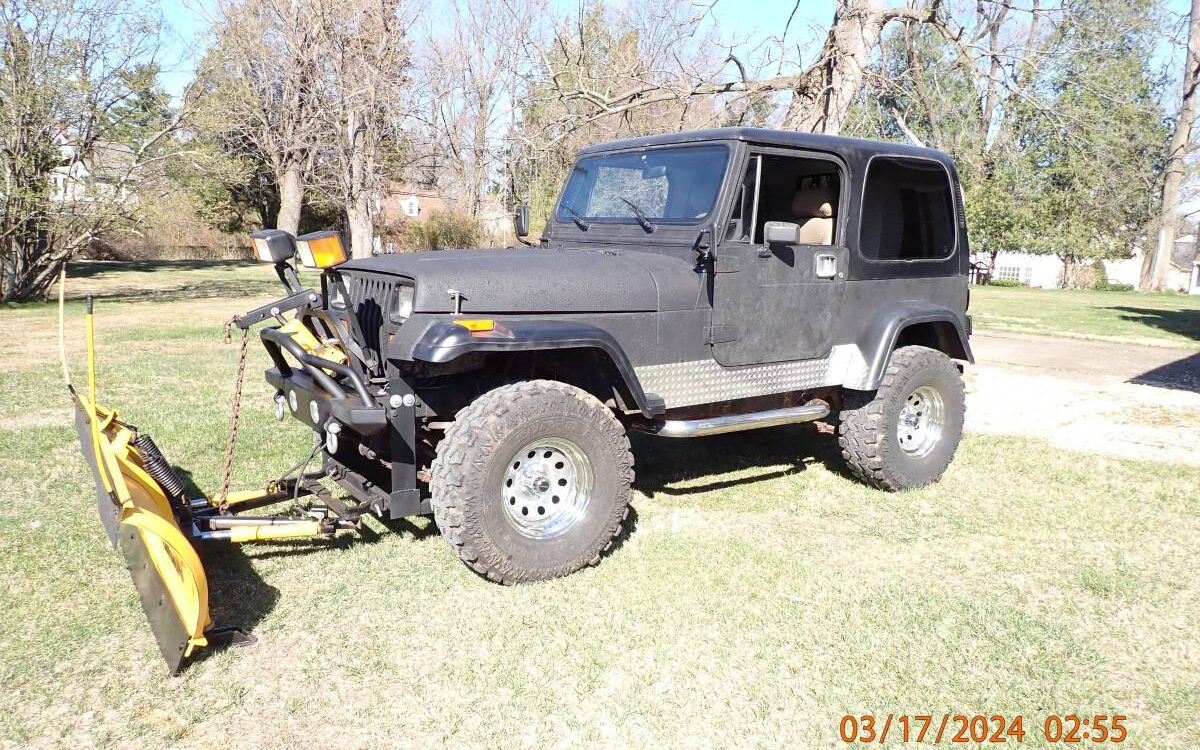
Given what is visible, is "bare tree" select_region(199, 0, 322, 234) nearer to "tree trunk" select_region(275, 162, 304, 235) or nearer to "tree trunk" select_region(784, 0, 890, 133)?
"tree trunk" select_region(275, 162, 304, 235)

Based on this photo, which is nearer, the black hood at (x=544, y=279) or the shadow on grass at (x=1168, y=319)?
the black hood at (x=544, y=279)

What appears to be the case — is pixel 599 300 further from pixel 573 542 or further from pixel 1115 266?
pixel 1115 266

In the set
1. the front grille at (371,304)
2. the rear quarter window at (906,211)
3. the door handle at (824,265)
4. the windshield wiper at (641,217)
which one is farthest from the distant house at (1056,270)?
the front grille at (371,304)

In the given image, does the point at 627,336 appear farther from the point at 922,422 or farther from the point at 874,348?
the point at 922,422

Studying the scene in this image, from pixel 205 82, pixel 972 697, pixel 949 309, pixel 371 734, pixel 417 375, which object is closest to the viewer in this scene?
pixel 371 734

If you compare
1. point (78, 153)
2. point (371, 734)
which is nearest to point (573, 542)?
point (371, 734)

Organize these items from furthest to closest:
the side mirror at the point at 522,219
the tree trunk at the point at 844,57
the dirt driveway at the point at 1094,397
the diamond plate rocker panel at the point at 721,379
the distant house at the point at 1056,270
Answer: the distant house at the point at 1056,270 → the tree trunk at the point at 844,57 → the dirt driveway at the point at 1094,397 → the side mirror at the point at 522,219 → the diamond plate rocker panel at the point at 721,379

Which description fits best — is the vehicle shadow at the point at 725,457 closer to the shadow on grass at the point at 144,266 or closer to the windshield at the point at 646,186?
the windshield at the point at 646,186

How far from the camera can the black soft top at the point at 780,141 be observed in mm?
4691

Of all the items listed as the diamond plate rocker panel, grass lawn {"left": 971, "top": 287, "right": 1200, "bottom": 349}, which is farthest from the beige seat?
grass lawn {"left": 971, "top": 287, "right": 1200, "bottom": 349}

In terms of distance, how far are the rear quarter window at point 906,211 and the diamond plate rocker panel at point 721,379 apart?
2.77ft

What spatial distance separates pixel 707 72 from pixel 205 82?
511 inches

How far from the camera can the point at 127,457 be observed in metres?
3.66

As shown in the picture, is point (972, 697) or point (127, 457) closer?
point (972, 697)
